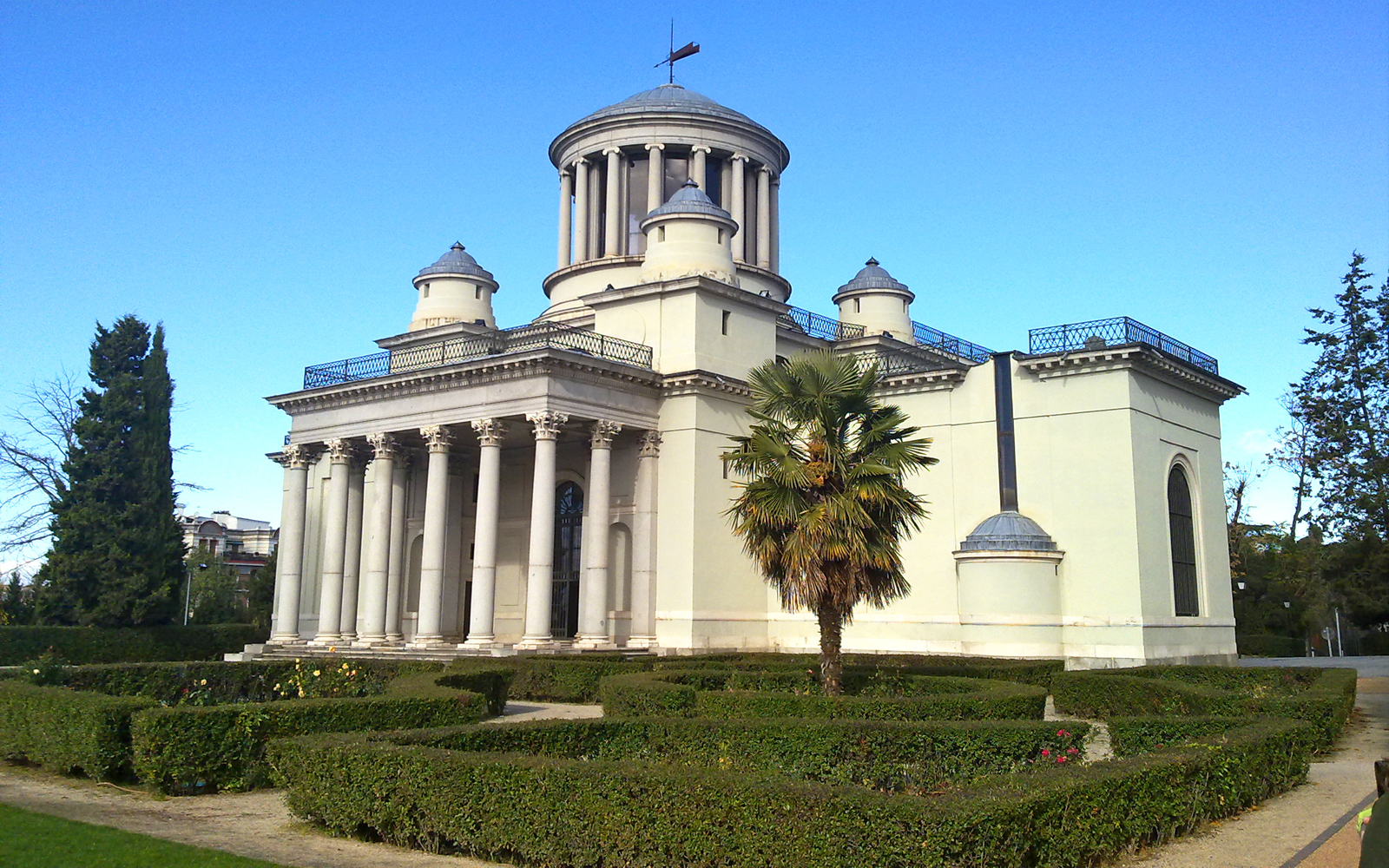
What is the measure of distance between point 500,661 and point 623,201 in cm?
2149

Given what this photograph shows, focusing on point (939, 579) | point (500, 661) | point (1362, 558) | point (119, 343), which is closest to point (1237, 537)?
point (1362, 558)

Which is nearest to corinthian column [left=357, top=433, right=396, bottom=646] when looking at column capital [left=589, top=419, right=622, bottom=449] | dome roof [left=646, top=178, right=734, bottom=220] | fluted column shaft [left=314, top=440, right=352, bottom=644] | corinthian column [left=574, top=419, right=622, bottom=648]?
fluted column shaft [left=314, top=440, right=352, bottom=644]

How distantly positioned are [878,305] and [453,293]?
17172 mm

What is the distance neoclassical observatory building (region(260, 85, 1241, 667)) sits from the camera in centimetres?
3020

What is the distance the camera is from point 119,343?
1732 inches

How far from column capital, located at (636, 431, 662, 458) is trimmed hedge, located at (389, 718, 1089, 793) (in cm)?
2146

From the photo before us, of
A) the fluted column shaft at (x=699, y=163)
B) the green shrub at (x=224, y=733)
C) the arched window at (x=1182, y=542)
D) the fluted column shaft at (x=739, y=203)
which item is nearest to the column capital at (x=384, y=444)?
the fluted column shaft at (x=739, y=203)

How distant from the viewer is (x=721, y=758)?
523 inches

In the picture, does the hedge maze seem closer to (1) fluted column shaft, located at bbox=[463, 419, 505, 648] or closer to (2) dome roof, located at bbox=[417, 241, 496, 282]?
(1) fluted column shaft, located at bbox=[463, 419, 505, 648]

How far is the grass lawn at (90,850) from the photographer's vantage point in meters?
9.39

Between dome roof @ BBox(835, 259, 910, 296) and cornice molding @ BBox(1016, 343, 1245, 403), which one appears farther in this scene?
dome roof @ BBox(835, 259, 910, 296)

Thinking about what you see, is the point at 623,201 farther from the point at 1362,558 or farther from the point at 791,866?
the point at 791,866

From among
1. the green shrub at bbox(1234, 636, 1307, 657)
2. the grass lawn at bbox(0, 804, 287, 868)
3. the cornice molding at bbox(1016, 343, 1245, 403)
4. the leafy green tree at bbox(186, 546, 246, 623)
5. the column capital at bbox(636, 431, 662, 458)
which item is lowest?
the grass lawn at bbox(0, 804, 287, 868)

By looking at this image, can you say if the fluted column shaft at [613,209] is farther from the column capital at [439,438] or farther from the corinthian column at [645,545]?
the column capital at [439,438]
